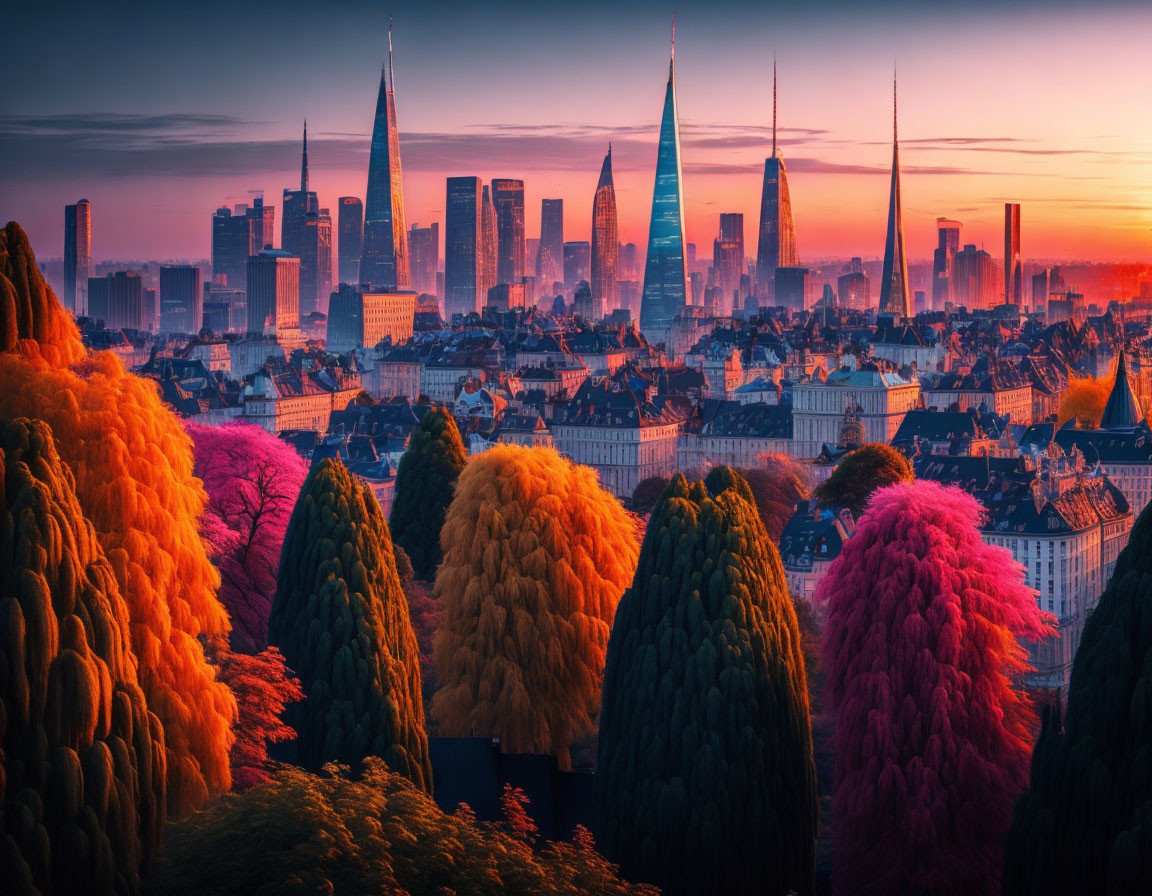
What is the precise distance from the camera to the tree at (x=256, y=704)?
28.2 m

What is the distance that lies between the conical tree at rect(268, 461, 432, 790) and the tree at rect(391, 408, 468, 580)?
52.4ft

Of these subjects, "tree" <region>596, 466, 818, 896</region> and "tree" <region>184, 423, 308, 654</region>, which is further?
"tree" <region>184, 423, 308, 654</region>

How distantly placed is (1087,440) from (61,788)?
9262 cm

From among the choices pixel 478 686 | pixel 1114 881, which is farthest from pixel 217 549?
pixel 1114 881

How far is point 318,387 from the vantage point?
534 feet

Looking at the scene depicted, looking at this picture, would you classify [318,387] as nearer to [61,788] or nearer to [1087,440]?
[1087,440]

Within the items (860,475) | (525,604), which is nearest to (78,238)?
(860,475)

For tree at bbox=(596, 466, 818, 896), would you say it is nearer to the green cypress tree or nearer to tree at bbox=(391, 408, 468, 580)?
the green cypress tree

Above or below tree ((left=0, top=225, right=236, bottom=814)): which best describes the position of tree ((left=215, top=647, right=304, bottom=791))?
below

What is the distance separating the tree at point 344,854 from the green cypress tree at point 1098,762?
619 cm

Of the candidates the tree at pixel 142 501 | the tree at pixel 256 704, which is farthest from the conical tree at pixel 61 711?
the tree at pixel 256 704

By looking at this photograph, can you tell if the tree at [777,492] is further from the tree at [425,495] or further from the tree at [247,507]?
the tree at [247,507]

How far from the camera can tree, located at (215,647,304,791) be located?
2823 cm

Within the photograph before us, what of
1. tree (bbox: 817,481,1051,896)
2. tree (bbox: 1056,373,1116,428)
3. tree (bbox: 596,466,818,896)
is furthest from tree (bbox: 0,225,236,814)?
tree (bbox: 1056,373,1116,428)
